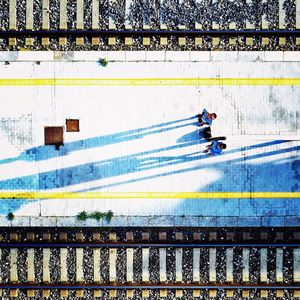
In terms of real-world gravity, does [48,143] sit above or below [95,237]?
above

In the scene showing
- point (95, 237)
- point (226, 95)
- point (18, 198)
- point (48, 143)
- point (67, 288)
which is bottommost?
point (67, 288)

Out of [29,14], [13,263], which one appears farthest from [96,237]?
[29,14]

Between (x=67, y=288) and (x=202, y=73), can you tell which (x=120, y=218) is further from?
(x=202, y=73)

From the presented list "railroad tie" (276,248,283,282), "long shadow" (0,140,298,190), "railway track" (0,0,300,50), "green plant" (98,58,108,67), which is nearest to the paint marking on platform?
"long shadow" (0,140,298,190)

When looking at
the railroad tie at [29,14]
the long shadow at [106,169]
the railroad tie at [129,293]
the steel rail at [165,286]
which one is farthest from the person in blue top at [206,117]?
the railroad tie at [29,14]

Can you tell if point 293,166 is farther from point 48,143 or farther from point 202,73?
point 48,143

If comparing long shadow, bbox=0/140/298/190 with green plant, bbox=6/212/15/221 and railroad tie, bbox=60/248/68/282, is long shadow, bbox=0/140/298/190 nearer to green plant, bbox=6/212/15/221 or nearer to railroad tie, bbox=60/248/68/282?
green plant, bbox=6/212/15/221

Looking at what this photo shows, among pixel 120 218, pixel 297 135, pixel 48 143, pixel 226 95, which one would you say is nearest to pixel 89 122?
pixel 48 143
